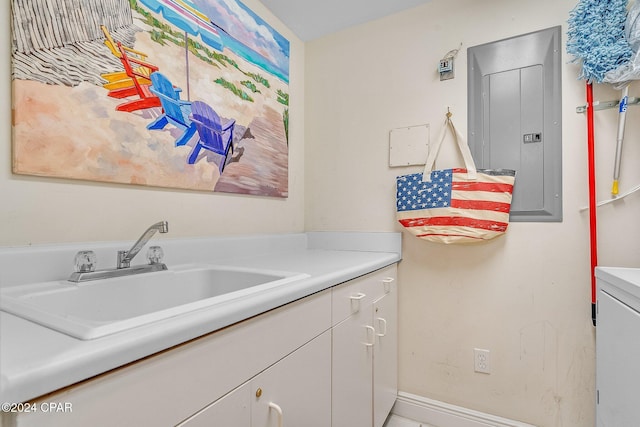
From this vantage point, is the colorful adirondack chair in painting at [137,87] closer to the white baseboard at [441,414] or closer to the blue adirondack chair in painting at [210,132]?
the blue adirondack chair in painting at [210,132]

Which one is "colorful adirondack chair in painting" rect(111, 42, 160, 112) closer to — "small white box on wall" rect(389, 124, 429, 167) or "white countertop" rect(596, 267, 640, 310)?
"small white box on wall" rect(389, 124, 429, 167)

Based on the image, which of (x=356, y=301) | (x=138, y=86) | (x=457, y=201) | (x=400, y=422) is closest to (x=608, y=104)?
(x=457, y=201)

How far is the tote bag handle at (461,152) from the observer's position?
1.58 meters

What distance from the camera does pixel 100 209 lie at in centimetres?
112

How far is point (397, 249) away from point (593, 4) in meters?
1.37

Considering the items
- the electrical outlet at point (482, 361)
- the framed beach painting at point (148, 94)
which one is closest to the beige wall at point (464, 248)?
the electrical outlet at point (482, 361)

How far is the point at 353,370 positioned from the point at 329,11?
6.33 feet

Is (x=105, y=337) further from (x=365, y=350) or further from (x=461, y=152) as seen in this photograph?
(x=461, y=152)

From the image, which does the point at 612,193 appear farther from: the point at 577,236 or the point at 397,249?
the point at 397,249

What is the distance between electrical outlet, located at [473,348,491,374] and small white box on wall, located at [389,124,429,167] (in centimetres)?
103

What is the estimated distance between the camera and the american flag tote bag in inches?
60.5

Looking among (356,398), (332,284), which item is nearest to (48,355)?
(332,284)

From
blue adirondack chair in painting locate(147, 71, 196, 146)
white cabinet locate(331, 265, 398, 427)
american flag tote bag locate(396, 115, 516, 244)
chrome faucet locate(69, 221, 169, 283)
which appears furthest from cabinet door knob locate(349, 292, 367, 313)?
blue adirondack chair in painting locate(147, 71, 196, 146)

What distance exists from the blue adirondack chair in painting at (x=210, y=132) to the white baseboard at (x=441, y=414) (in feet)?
5.31
